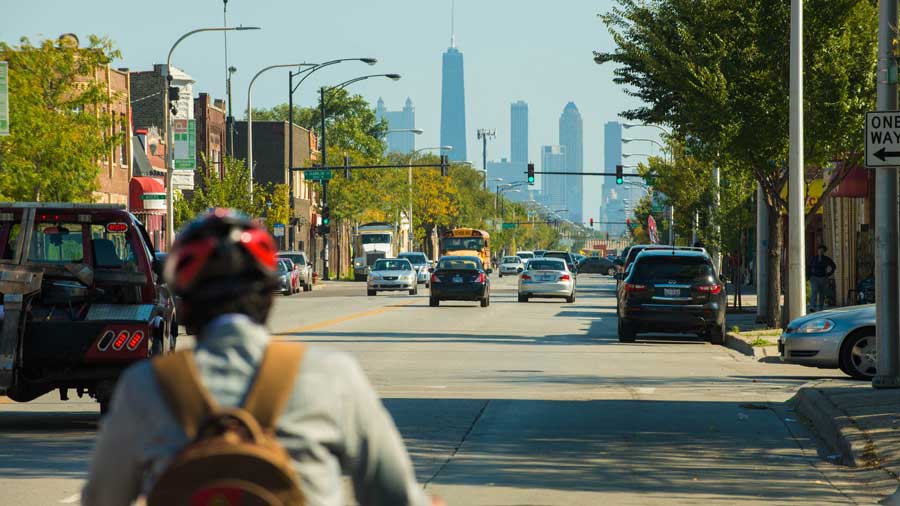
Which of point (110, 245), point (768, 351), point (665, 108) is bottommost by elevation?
point (768, 351)

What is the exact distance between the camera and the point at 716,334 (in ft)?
95.4

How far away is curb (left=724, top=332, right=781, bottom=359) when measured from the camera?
2494 cm

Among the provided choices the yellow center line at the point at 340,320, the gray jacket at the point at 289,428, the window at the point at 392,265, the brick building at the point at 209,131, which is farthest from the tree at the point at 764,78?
the brick building at the point at 209,131

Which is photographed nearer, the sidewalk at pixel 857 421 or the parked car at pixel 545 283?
the sidewalk at pixel 857 421

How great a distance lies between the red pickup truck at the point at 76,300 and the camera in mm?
13500

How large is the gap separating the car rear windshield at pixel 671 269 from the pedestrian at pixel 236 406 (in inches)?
974

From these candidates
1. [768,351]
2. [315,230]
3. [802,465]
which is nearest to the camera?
[802,465]

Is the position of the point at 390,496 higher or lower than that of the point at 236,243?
lower

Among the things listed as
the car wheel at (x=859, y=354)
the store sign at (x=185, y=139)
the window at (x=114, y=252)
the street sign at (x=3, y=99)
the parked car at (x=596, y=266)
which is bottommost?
the parked car at (x=596, y=266)

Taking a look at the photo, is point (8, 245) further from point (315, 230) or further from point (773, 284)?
point (315, 230)

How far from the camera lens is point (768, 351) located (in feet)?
82.9

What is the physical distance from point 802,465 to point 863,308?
27.9 feet

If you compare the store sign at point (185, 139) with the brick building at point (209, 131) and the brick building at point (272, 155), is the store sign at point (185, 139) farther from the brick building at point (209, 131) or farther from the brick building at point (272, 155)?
the brick building at point (272, 155)

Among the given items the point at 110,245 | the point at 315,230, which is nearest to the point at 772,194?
the point at 110,245
